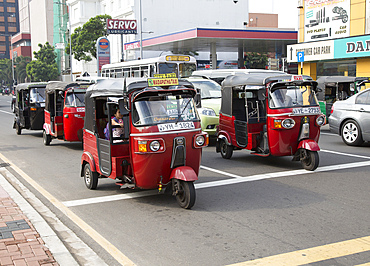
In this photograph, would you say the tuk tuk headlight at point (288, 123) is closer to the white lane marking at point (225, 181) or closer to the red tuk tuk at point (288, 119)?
the red tuk tuk at point (288, 119)

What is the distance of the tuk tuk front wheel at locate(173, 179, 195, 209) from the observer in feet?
23.4

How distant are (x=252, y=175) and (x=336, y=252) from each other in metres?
4.58

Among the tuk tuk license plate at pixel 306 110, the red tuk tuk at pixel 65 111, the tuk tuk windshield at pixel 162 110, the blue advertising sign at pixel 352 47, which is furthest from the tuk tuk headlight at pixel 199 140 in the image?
the blue advertising sign at pixel 352 47

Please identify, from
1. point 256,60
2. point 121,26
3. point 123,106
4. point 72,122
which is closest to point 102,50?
point 121,26

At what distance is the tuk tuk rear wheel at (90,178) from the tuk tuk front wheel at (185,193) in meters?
2.07

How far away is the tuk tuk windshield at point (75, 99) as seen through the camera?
1416cm

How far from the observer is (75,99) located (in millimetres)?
14234

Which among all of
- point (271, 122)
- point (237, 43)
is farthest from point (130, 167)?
point (237, 43)

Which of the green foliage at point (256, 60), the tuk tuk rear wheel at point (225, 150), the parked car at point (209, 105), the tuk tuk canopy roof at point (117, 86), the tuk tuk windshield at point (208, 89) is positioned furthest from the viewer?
the green foliage at point (256, 60)

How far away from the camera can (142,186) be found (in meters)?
7.49

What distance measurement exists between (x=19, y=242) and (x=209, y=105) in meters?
10.1

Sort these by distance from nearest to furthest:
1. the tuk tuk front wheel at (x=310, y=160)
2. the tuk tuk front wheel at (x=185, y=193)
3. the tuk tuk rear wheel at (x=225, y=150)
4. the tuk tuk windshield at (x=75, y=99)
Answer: the tuk tuk front wheel at (x=185, y=193), the tuk tuk front wheel at (x=310, y=160), the tuk tuk rear wheel at (x=225, y=150), the tuk tuk windshield at (x=75, y=99)

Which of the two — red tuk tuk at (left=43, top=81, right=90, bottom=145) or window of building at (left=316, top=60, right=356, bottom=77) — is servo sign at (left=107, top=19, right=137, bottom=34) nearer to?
window of building at (left=316, top=60, right=356, bottom=77)

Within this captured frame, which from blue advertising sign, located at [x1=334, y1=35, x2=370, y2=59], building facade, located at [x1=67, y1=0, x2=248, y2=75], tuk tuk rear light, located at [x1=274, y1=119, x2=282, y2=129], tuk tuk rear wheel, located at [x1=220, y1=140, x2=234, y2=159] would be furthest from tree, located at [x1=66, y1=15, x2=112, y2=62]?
tuk tuk rear light, located at [x1=274, y1=119, x2=282, y2=129]
